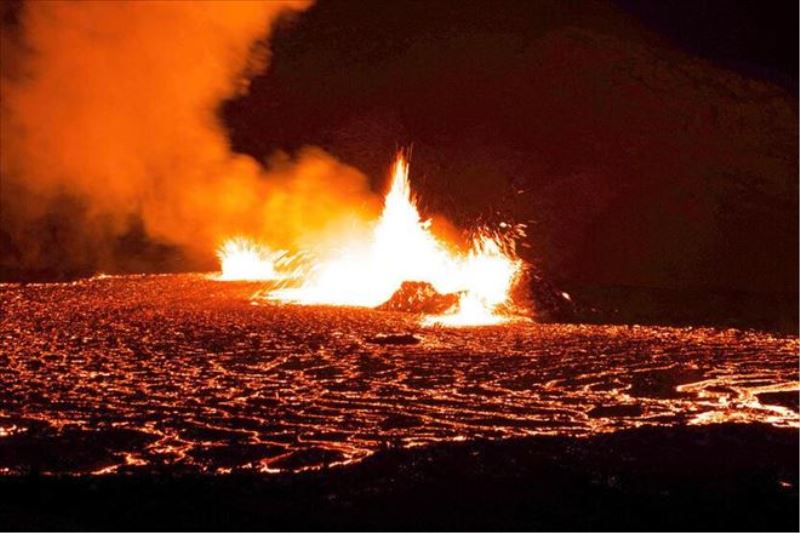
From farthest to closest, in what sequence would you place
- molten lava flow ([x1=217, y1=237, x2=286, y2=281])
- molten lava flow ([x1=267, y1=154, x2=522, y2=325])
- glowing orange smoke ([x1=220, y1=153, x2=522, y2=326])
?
molten lava flow ([x1=217, y1=237, x2=286, y2=281])
molten lava flow ([x1=267, y1=154, x2=522, y2=325])
glowing orange smoke ([x1=220, y1=153, x2=522, y2=326])

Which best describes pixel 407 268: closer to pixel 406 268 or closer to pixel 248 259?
pixel 406 268

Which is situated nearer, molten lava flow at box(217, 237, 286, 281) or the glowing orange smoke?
the glowing orange smoke

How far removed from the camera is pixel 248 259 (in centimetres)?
4431

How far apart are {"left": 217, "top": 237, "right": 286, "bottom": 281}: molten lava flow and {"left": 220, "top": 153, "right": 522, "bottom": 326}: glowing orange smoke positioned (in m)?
10.9

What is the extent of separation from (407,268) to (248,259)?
17.8 metres

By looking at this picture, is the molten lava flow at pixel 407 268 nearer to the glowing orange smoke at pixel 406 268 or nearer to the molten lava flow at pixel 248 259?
the glowing orange smoke at pixel 406 268

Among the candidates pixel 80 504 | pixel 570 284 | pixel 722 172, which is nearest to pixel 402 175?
pixel 570 284

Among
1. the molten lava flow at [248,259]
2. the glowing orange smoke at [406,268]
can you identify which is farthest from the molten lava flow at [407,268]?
the molten lava flow at [248,259]

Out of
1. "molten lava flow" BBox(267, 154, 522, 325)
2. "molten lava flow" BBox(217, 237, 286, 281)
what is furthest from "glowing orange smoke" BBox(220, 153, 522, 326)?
"molten lava flow" BBox(217, 237, 286, 281)

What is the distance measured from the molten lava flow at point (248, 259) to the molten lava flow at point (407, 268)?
Result: 12452mm

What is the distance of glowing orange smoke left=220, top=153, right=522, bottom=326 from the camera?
25109mm

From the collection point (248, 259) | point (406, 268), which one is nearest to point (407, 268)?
point (406, 268)

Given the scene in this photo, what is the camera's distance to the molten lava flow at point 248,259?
44.0m

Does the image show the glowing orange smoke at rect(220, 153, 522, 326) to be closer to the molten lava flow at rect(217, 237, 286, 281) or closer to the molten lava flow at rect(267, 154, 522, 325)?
the molten lava flow at rect(267, 154, 522, 325)
